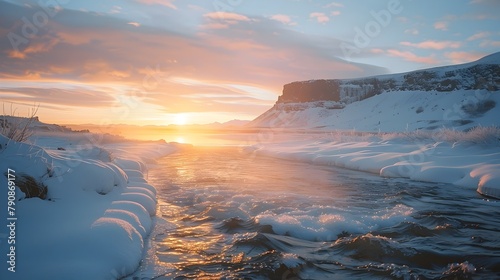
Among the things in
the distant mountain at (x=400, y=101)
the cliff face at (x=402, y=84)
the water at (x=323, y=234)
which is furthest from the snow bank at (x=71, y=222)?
the cliff face at (x=402, y=84)

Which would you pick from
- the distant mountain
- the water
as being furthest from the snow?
the water

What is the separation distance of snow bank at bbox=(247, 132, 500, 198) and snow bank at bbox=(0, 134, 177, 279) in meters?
12.3

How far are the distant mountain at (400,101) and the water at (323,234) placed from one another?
47.6 metres

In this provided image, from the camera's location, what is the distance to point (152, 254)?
576 cm

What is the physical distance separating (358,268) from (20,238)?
543cm

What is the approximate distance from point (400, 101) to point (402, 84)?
39251mm

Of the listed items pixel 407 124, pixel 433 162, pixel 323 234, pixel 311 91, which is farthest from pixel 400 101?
pixel 323 234

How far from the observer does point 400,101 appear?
11081 cm

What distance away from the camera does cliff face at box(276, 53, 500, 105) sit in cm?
11646

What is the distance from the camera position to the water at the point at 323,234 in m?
5.27

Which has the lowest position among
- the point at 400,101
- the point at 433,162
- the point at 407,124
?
the point at 433,162

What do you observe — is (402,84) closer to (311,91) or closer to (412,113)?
(311,91)

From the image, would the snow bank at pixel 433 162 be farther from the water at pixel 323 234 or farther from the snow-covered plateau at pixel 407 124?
the water at pixel 323 234

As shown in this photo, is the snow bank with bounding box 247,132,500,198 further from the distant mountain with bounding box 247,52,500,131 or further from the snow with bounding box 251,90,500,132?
the snow with bounding box 251,90,500,132
